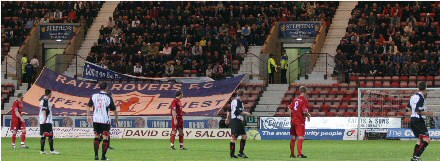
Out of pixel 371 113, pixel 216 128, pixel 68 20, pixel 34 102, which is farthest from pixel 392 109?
pixel 68 20

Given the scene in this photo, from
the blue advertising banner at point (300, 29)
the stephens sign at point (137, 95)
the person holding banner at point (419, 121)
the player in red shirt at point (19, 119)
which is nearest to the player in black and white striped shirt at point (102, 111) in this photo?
the person holding banner at point (419, 121)

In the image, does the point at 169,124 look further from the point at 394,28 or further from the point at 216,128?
the point at 394,28

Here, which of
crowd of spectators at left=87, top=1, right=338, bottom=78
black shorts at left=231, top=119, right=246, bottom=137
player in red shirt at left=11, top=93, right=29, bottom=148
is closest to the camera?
black shorts at left=231, top=119, right=246, bottom=137

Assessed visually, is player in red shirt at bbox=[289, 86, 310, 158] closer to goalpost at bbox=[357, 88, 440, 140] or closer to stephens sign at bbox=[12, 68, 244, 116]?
goalpost at bbox=[357, 88, 440, 140]

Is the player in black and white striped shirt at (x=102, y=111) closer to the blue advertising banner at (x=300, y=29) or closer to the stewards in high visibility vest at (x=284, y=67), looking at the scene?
the stewards in high visibility vest at (x=284, y=67)

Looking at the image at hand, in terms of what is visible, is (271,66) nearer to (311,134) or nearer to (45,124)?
(311,134)

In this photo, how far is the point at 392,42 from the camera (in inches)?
1741

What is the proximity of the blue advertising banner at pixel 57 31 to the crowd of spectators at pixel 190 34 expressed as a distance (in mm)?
2420

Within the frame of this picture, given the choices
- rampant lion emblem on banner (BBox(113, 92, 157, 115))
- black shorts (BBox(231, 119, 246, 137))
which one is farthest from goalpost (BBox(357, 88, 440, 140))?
black shorts (BBox(231, 119, 246, 137))

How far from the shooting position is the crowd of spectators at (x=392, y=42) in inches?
1681

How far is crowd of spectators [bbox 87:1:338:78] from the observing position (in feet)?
155

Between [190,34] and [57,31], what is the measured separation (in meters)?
8.12

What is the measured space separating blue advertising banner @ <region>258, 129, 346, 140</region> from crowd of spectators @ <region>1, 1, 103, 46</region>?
18.1 metres

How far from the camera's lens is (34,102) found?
44.3 metres
